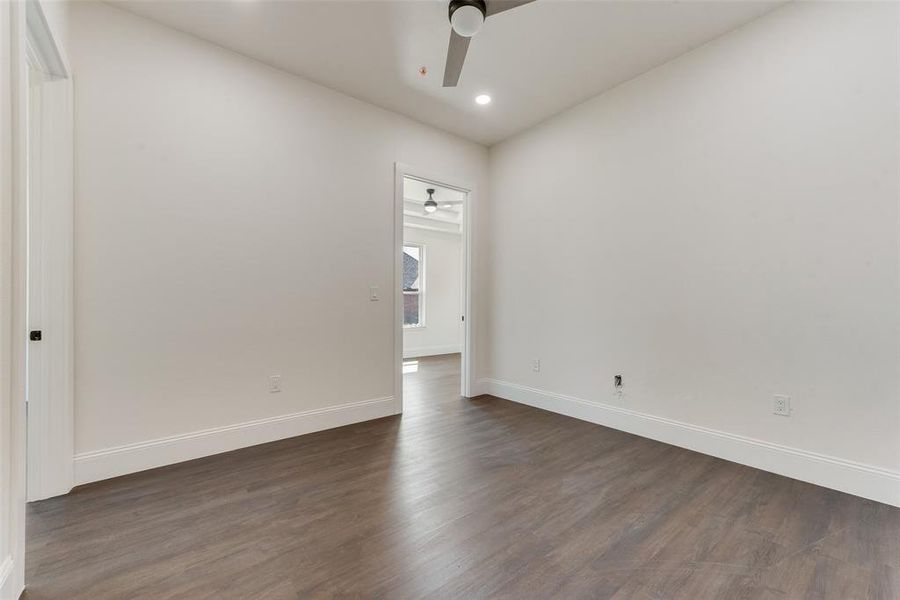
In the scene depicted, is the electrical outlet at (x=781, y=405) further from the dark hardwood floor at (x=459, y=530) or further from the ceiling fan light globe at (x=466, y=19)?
the ceiling fan light globe at (x=466, y=19)

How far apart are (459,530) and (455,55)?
256 centimetres

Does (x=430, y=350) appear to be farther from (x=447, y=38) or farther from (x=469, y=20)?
(x=469, y=20)

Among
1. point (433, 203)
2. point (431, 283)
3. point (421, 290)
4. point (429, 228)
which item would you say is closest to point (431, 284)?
point (431, 283)

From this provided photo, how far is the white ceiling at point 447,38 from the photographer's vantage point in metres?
2.40

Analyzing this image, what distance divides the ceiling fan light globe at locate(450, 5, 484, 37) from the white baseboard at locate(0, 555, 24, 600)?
2.83 metres

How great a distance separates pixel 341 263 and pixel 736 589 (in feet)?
10.1

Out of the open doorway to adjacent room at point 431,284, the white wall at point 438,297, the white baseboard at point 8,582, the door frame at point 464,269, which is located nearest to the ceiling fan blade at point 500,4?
the door frame at point 464,269

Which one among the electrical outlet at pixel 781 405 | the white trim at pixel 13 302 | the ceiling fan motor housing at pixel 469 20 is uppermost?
the ceiling fan motor housing at pixel 469 20

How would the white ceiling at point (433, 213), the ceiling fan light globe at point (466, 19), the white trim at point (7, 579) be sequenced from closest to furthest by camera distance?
1. the white trim at point (7, 579)
2. the ceiling fan light globe at point (466, 19)
3. the white ceiling at point (433, 213)

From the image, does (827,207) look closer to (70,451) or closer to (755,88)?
(755,88)

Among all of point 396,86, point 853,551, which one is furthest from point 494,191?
point 853,551

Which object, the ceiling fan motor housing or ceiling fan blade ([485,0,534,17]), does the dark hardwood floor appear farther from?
ceiling fan blade ([485,0,534,17])

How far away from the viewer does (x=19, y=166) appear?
139 cm

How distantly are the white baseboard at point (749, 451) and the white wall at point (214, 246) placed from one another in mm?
1782
